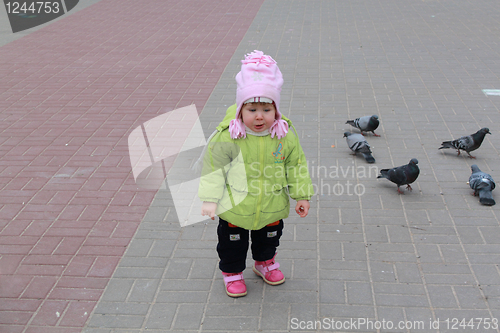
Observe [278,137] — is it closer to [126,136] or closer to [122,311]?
[122,311]

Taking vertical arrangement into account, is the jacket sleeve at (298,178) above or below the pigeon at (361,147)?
above

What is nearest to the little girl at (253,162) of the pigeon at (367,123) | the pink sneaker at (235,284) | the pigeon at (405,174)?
the pink sneaker at (235,284)

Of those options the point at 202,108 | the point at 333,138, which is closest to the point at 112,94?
the point at 202,108

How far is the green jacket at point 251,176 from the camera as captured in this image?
2.96 m

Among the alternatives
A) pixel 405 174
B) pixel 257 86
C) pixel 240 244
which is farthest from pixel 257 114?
pixel 405 174

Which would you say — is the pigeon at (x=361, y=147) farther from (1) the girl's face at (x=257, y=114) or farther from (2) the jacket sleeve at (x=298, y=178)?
(1) the girl's face at (x=257, y=114)

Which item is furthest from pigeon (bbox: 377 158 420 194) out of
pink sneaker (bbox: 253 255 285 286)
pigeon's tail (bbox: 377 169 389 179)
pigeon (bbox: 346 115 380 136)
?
pink sneaker (bbox: 253 255 285 286)

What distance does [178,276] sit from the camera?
3625 millimetres

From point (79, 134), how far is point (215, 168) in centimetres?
366

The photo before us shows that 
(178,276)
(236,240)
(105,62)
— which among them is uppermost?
(236,240)

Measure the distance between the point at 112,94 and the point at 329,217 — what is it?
178 inches

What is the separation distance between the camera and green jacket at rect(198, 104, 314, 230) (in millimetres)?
2965

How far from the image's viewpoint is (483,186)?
4.45m

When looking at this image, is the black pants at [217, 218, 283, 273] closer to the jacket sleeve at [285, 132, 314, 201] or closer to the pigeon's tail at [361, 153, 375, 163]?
the jacket sleeve at [285, 132, 314, 201]
